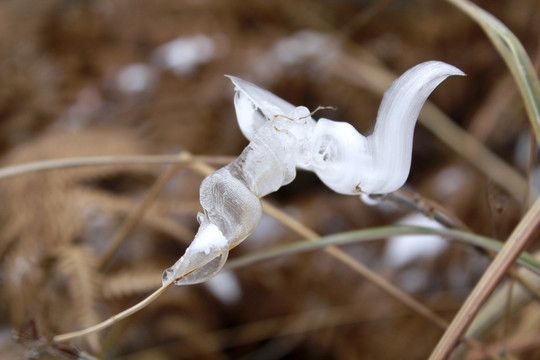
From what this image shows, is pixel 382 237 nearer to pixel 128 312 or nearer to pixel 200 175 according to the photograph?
pixel 128 312

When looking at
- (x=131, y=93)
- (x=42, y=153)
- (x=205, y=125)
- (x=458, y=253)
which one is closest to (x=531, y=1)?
(x=458, y=253)

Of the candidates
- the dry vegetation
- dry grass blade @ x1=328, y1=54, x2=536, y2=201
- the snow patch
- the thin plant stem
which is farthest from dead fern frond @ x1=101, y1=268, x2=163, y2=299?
dry grass blade @ x1=328, y1=54, x2=536, y2=201

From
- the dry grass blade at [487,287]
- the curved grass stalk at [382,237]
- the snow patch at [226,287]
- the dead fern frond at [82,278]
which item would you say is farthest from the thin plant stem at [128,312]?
the snow patch at [226,287]

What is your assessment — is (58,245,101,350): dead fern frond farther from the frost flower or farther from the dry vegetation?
the frost flower

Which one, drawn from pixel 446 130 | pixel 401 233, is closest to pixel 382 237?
pixel 401 233

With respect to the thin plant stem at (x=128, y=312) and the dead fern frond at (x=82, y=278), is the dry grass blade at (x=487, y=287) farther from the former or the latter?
the dead fern frond at (x=82, y=278)

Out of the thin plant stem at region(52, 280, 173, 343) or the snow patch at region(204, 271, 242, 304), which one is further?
the snow patch at region(204, 271, 242, 304)
